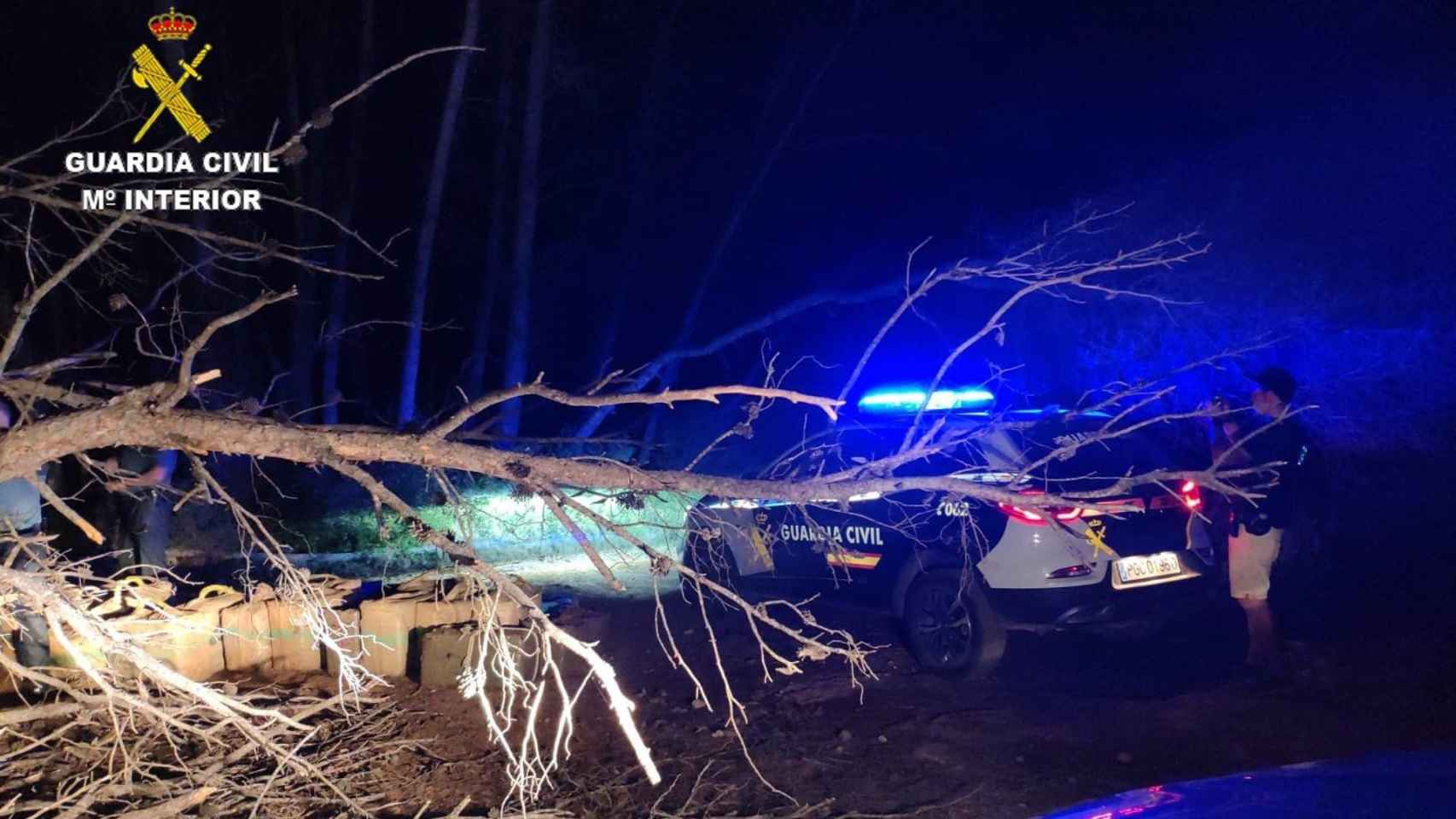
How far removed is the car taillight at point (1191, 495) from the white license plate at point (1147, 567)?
0.33m

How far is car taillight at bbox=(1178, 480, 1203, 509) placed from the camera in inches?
244

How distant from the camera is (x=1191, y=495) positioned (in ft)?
20.6

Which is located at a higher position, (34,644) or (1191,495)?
(1191,495)

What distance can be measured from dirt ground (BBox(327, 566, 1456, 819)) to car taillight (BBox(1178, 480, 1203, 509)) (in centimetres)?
115

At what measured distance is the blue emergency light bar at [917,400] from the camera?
22.3ft

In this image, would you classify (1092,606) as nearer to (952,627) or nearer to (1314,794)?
(952,627)

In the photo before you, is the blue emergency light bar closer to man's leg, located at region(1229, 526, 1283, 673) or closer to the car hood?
man's leg, located at region(1229, 526, 1283, 673)

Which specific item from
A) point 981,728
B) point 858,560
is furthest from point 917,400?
point 981,728

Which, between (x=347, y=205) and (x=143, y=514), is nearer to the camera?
(x=143, y=514)

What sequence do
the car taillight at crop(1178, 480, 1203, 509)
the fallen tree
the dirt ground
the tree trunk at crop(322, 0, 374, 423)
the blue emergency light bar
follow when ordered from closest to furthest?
the fallen tree → the dirt ground → the car taillight at crop(1178, 480, 1203, 509) → the blue emergency light bar → the tree trunk at crop(322, 0, 374, 423)

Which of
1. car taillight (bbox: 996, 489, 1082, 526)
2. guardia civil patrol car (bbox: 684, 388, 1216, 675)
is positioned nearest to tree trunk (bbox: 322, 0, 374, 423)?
guardia civil patrol car (bbox: 684, 388, 1216, 675)

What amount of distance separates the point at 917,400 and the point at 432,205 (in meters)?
6.79

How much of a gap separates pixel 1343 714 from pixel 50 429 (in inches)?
260

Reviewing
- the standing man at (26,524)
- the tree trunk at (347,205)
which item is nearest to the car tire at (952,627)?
the standing man at (26,524)
